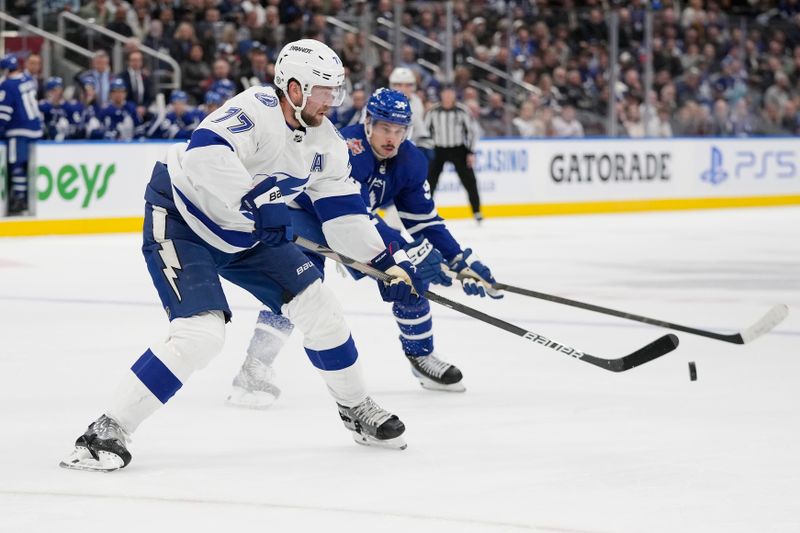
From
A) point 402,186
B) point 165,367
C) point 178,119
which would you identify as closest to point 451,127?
point 178,119

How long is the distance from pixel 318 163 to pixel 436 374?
1.08 meters

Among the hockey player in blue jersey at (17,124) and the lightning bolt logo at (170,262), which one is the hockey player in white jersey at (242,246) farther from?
the hockey player in blue jersey at (17,124)

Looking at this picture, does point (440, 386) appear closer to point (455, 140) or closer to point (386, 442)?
point (386, 442)

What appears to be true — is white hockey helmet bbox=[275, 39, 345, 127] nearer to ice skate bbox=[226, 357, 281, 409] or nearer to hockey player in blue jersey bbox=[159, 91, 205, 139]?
ice skate bbox=[226, 357, 281, 409]

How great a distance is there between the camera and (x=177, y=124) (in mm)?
11922

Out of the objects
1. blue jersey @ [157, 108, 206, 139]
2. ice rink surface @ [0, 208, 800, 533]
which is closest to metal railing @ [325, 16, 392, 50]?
blue jersey @ [157, 108, 206, 139]

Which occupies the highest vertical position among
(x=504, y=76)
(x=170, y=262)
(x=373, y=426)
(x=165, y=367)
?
Answer: (x=504, y=76)

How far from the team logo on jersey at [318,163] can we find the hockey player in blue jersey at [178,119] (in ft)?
26.1

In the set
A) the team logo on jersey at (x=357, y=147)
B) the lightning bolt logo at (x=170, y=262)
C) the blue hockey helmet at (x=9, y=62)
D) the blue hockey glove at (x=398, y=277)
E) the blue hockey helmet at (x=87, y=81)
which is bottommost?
the blue hockey glove at (x=398, y=277)

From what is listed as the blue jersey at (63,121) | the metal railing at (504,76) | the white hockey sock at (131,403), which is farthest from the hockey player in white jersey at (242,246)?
the metal railing at (504,76)

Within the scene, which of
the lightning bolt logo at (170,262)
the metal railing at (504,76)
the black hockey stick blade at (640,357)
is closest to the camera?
the lightning bolt logo at (170,262)

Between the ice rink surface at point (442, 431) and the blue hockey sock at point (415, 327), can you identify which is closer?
the ice rink surface at point (442, 431)

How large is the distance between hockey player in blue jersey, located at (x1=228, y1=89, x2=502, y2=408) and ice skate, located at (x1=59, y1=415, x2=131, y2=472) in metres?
1.00

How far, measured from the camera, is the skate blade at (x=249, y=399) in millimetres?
4484
